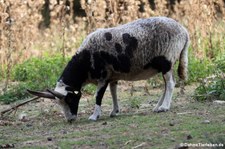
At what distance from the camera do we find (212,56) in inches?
464

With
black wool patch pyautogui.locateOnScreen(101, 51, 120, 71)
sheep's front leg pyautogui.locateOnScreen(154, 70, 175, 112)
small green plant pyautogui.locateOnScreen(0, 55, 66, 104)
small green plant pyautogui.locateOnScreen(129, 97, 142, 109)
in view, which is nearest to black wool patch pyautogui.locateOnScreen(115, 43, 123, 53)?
black wool patch pyautogui.locateOnScreen(101, 51, 120, 71)

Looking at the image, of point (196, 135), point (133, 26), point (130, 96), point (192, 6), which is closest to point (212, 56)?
point (192, 6)

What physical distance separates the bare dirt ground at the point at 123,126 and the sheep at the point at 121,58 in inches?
13.3

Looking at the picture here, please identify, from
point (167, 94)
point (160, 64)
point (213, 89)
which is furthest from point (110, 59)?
point (213, 89)

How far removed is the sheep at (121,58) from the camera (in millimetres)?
7852

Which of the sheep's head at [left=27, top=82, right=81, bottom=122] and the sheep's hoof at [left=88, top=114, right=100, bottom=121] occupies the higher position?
the sheep's head at [left=27, top=82, right=81, bottom=122]

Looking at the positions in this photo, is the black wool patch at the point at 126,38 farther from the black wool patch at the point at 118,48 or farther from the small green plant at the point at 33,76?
the small green plant at the point at 33,76

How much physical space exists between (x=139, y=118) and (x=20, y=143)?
63.6 inches

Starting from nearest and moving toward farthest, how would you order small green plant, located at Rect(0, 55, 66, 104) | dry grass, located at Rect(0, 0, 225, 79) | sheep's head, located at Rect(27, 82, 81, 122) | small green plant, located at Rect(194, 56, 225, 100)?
sheep's head, located at Rect(27, 82, 81, 122) → small green plant, located at Rect(194, 56, 225, 100) → small green plant, located at Rect(0, 55, 66, 104) → dry grass, located at Rect(0, 0, 225, 79)

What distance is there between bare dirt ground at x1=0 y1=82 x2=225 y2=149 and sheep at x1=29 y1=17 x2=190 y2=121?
1.11 ft

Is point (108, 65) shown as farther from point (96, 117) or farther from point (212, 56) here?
point (212, 56)

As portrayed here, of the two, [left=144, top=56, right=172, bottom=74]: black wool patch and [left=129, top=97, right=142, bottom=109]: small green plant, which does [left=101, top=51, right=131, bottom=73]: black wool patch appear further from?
[left=129, top=97, right=142, bottom=109]: small green plant

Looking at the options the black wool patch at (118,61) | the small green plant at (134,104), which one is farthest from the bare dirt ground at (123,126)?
the black wool patch at (118,61)

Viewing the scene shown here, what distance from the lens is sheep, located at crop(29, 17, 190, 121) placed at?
785cm
